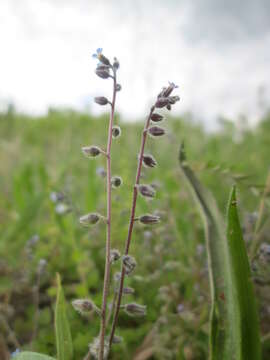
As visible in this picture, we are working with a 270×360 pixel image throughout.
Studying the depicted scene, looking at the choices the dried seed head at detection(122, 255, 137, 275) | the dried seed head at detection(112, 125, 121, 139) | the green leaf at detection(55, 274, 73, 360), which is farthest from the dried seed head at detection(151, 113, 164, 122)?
the green leaf at detection(55, 274, 73, 360)

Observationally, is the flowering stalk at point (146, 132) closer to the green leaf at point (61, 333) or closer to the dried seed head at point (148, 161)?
the dried seed head at point (148, 161)

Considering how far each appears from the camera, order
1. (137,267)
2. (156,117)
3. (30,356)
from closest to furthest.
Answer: (30,356) → (156,117) → (137,267)

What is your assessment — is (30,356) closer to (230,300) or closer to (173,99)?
(230,300)

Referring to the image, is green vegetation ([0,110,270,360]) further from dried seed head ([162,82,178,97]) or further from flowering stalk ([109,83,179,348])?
dried seed head ([162,82,178,97])

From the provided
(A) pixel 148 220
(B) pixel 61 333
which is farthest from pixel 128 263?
(B) pixel 61 333

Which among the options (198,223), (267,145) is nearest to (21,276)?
(198,223)

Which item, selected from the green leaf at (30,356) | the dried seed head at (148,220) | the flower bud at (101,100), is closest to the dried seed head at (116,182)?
the dried seed head at (148,220)

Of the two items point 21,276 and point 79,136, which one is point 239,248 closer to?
point 21,276
